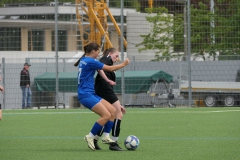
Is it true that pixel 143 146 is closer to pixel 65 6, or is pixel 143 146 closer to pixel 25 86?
pixel 25 86

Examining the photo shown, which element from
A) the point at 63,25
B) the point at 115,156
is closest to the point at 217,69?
the point at 63,25

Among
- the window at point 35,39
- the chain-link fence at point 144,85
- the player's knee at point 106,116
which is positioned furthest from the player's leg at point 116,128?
the window at point 35,39

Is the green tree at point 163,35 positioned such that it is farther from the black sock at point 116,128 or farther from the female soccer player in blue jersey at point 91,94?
the female soccer player in blue jersey at point 91,94

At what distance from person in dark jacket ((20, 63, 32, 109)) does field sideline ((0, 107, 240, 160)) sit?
3.28 m

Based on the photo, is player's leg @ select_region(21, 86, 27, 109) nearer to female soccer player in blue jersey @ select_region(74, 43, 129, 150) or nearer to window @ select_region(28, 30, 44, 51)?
window @ select_region(28, 30, 44, 51)

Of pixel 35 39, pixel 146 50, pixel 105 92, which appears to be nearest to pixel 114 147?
pixel 105 92

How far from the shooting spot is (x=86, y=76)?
10.2 meters

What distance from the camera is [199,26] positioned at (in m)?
22.7

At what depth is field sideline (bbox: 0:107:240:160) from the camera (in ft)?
30.5

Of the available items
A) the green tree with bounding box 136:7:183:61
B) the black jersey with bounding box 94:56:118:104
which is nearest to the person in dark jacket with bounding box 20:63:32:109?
the green tree with bounding box 136:7:183:61

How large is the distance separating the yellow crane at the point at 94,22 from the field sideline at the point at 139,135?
540 cm

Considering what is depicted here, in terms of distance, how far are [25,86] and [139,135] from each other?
36.9 ft

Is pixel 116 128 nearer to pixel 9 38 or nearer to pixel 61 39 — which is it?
pixel 61 39

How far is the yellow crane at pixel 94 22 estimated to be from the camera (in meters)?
24.1
